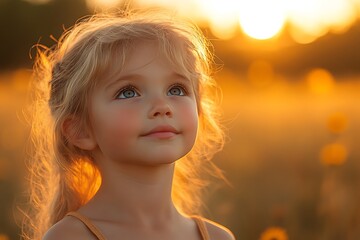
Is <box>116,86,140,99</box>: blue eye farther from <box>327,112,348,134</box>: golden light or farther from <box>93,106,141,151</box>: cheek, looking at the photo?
<box>327,112,348,134</box>: golden light

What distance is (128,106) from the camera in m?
2.69

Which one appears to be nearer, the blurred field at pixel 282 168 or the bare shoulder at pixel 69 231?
the bare shoulder at pixel 69 231

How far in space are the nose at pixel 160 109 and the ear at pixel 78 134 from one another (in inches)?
9.9

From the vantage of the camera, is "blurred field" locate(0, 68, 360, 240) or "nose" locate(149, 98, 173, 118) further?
"blurred field" locate(0, 68, 360, 240)

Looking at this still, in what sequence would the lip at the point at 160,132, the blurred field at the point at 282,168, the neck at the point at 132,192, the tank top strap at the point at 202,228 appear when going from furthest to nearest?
the blurred field at the point at 282,168, the tank top strap at the point at 202,228, the neck at the point at 132,192, the lip at the point at 160,132

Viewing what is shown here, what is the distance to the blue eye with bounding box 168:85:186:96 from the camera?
279 centimetres

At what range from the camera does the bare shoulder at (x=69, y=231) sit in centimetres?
271

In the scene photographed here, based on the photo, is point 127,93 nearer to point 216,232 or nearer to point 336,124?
point 216,232

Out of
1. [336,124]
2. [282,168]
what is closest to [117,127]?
[336,124]

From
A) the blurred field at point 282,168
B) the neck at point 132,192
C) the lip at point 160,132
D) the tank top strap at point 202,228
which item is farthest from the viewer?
the blurred field at point 282,168

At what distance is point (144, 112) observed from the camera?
2672 mm

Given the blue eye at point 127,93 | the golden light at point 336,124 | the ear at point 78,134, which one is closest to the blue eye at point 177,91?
the blue eye at point 127,93

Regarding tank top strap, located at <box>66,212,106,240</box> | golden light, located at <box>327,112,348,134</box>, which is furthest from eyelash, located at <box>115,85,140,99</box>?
golden light, located at <box>327,112,348,134</box>

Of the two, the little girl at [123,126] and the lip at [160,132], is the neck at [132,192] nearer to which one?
the little girl at [123,126]
